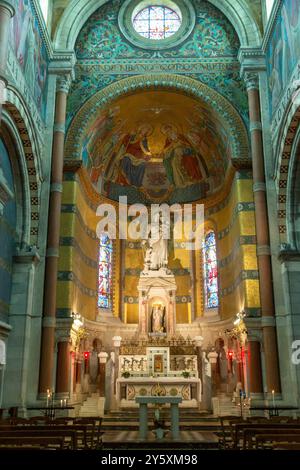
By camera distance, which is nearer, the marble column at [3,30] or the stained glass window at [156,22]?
the marble column at [3,30]

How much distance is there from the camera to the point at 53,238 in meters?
19.1

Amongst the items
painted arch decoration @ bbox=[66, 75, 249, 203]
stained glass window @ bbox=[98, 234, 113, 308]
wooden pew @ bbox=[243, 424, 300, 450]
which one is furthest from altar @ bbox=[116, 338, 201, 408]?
wooden pew @ bbox=[243, 424, 300, 450]

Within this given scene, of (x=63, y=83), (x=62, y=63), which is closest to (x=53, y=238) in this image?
(x=63, y=83)

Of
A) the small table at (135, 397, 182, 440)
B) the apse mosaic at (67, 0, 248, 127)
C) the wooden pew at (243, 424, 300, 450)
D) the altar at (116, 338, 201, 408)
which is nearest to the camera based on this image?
the wooden pew at (243, 424, 300, 450)

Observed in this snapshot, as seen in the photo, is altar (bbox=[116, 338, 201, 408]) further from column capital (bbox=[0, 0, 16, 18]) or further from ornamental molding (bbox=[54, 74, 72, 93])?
column capital (bbox=[0, 0, 16, 18])

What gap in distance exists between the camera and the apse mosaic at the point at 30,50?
16.8 m

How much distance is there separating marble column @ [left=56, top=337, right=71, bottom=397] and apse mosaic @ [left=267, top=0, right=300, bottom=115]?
12.4 meters

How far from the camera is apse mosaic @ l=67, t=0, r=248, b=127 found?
22.9 meters

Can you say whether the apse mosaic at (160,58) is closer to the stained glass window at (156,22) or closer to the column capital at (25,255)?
the stained glass window at (156,22)

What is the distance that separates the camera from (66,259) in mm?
20453

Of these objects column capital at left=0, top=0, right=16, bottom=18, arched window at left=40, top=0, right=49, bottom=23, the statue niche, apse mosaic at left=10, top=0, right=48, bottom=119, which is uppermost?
arched window at left=40, top=0, right=49, bottom=23

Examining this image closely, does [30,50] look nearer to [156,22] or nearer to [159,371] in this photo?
[156,22]

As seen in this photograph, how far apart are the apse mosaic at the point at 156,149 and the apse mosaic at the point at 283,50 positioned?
11.9ft

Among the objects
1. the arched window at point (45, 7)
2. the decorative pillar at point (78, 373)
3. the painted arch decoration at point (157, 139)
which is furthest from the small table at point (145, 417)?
the arched window at point (45, 7)
